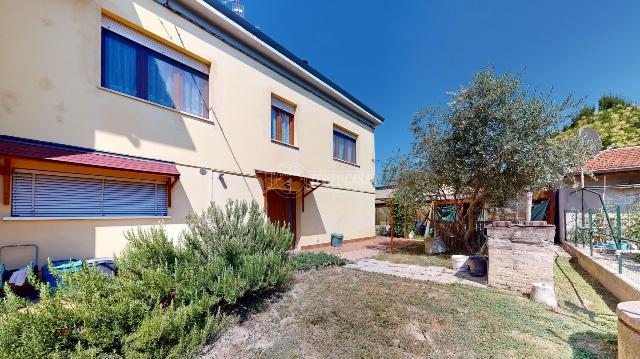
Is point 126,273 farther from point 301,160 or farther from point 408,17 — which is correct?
point 408,17

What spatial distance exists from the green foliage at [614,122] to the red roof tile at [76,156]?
80.8 feet

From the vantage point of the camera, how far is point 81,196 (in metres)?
5.40

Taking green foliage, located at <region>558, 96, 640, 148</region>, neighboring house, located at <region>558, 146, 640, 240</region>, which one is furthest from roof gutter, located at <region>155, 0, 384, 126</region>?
green foliage, located at <region>558, 96, 640, 148</region>

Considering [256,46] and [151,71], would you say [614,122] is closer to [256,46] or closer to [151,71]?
[256,46]

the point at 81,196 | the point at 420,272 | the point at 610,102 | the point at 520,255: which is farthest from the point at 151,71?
the point at 610,102

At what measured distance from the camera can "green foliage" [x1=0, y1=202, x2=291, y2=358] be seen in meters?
2.51

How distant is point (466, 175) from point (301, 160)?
→ 5.99 meters

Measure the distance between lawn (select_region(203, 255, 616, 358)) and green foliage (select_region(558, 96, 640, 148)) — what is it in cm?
2064

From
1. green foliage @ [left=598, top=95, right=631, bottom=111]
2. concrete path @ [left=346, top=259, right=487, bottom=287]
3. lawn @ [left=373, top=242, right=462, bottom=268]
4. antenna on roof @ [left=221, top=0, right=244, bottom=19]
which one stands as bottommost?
lawn @ [left=373, top=242, right=462, bottom=268]

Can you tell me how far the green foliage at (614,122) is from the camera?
844 inches

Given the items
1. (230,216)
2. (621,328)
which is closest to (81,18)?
(230,216)

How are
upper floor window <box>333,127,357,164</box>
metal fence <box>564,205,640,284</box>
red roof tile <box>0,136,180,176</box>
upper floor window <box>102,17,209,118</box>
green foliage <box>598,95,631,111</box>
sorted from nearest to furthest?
1. red roof tile <box>0,136,180,176</box>
2. metal fence <box>564,205,640,284</box>
3. upper floor window <box>102,17,209,118</box>
4. upper floor window <box>333,127,357,164</box>
5. green foliage <box>598,95,631,111</box>

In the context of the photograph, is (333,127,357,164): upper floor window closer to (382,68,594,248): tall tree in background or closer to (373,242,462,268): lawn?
(382,68,594,248): tall tree in background

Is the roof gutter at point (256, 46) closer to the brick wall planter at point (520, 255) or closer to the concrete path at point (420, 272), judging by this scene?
the concrete path at point (420, 272)
